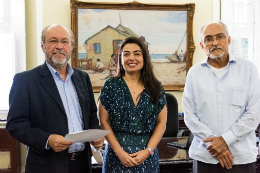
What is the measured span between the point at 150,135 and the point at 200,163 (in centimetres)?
40

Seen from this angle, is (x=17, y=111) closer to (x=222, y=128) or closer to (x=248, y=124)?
(x=222, y=128)

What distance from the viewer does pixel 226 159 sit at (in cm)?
195

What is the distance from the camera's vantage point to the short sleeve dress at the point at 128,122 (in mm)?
1973

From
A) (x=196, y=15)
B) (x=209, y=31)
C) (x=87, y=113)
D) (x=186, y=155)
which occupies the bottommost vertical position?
(x=186, y=155)

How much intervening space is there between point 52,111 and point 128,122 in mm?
516

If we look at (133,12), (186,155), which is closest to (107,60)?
(133,12)

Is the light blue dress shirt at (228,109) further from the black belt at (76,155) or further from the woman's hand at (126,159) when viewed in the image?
the black belt at (76,155)

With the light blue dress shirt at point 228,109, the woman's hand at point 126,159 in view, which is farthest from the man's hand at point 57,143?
the light blue dress shirt at point 228,109

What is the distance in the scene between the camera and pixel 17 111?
5.59ft

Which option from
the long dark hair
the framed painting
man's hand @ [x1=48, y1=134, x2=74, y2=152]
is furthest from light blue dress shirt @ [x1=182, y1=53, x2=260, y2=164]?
the framed painting

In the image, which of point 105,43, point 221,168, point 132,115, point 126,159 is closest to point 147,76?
point 132,115

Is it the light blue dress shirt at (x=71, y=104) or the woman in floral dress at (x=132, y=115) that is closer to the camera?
the light blue dress shirt at (x=71, y=104)

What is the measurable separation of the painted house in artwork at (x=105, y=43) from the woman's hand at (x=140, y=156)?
114 inches

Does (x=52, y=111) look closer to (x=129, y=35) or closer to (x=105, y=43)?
(x=105, y=43)
